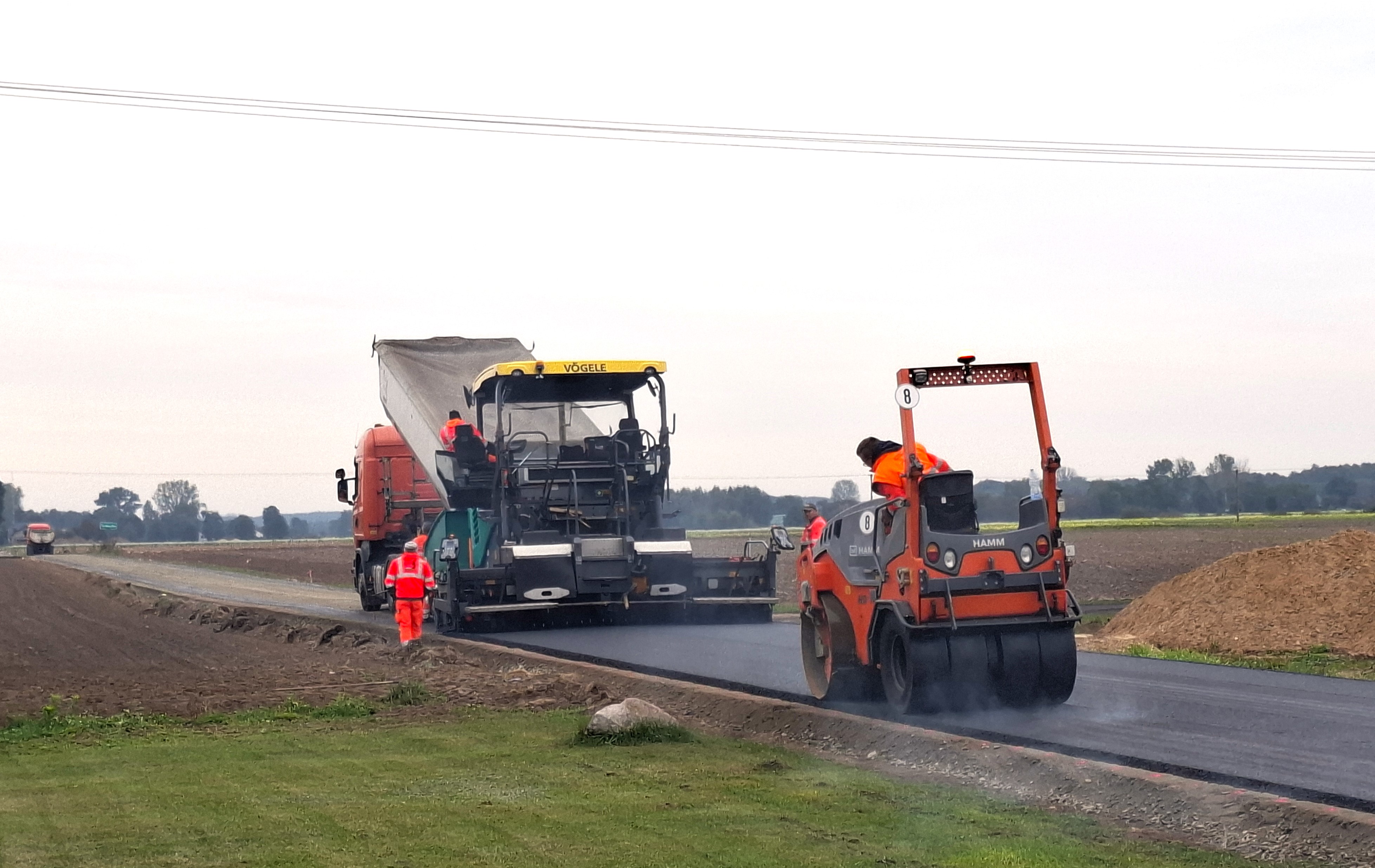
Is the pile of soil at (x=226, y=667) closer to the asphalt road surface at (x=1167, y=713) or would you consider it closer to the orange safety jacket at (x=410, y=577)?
the orange safety jacket at (x=410, y=577)

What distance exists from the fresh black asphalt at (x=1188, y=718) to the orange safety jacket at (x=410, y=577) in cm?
302

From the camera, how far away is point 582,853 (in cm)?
640

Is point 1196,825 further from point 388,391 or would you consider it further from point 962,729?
point 388,391

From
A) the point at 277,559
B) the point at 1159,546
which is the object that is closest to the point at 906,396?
the point at 1159,546

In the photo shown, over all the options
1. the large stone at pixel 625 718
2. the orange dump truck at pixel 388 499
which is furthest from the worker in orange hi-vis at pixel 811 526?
the orange dump truck at pixel 388 499

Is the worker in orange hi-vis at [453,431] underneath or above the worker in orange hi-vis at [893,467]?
above

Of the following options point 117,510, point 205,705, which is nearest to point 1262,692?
point 205,705

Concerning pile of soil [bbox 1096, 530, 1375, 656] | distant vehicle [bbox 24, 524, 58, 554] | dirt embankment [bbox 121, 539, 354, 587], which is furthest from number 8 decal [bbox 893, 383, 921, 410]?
distant vehicle [bbox 24, 524, 58, 554]

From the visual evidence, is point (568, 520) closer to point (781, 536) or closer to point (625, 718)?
point (781, 536)

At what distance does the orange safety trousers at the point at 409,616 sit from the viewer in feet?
57.2

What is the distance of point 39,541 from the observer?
294 ft

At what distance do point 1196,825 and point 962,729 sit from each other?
2.69 meters

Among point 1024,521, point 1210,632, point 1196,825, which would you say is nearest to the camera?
point 1196,825

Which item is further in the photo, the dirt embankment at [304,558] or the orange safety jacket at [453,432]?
the dirt embankment at [304,558]
